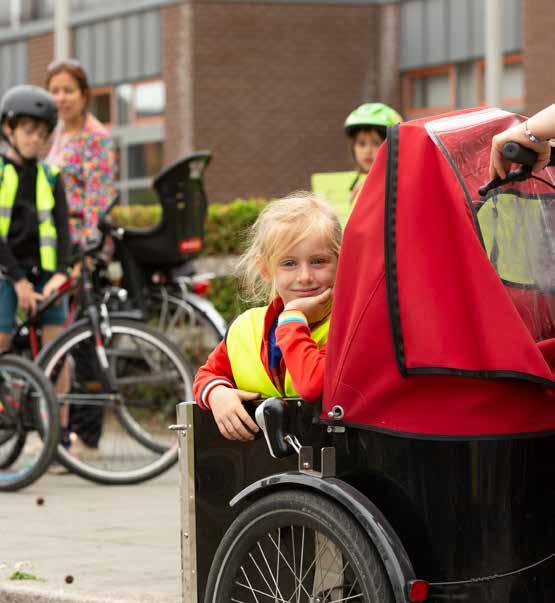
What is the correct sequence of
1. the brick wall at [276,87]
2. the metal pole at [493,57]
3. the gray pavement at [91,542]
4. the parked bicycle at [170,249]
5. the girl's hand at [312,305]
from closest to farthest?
the girl's hand at [312,305] < the gray pavement at [91,542] < the parked bicycle at [170,249] < the metal pole at [493,57] < the brick wall at [276,87]

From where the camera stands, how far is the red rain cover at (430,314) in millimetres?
3391

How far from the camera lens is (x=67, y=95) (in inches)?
339

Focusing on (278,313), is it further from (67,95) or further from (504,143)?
(67,95)

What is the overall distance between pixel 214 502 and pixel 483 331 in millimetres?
1036

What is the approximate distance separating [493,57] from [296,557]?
29.3ft

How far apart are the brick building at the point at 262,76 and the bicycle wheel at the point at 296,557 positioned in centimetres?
2310

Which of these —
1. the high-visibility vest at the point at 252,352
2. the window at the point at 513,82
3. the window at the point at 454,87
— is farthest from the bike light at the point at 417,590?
the window at the point at 513,82

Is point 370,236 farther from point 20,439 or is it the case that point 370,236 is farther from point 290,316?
point 20,439

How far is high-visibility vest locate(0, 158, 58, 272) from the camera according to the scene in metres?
7.78

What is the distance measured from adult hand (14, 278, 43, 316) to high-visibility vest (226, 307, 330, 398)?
11.8ft

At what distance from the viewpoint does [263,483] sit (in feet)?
12.5

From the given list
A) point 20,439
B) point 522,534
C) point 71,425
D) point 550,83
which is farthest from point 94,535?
point 550,83

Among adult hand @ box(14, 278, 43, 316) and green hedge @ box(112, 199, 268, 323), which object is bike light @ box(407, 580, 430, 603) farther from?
green hedge @ box(112, 199, 268, 323)

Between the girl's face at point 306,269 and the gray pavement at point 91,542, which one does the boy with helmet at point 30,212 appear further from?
the girl's face at point 306,269
